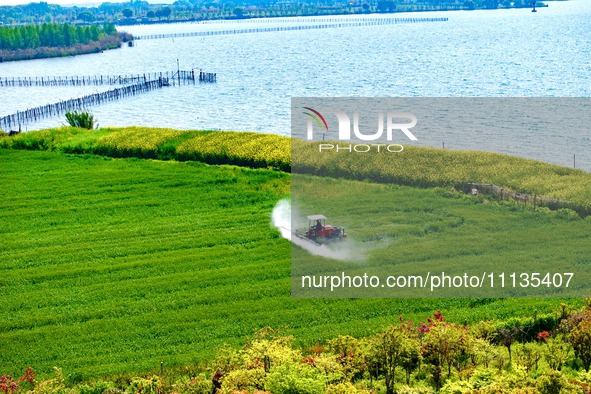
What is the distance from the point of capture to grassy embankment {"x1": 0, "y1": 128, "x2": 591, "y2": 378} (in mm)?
20484

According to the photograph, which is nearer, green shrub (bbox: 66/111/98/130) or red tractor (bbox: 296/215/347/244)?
red tractor (bbox: 296/215/347/244)

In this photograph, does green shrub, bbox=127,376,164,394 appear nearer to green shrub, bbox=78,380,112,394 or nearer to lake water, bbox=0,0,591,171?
green shrub, bbox=78,380,112,394

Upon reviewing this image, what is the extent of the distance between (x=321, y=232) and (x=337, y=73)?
7418cm

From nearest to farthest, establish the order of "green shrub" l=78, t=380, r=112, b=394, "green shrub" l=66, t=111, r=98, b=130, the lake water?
1. "green shrub" l=78, t=380, r=112, b=394
2. "green shrub" l=66, t=111, r=98, b=130
3. the lake water

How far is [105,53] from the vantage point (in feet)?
478

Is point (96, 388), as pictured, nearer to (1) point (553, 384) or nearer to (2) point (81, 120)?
(1) point (553, 384)

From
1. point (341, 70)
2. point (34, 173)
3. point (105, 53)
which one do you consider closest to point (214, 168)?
point (34, 173)

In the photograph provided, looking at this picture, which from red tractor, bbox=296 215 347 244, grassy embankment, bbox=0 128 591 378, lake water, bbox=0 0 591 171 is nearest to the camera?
grassy embankment, bbox=0 128 591 378

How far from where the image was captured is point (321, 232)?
25.6 meters

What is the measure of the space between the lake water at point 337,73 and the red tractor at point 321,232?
2173cm

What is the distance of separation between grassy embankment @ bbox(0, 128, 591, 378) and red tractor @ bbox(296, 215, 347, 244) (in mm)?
1330

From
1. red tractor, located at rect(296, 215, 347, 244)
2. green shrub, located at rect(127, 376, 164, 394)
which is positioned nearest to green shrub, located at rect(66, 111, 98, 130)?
red tractor, located at rect(296, 215, 347, 244)

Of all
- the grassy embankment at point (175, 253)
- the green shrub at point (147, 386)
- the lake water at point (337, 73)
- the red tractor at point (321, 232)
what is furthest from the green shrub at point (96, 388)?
the lake water at point (337, 73)

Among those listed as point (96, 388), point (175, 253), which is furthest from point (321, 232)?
point (96, 388)
